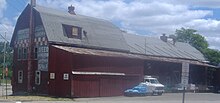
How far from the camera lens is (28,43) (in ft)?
148

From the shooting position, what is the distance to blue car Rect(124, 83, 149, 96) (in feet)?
145

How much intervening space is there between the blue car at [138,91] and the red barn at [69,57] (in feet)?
4.44

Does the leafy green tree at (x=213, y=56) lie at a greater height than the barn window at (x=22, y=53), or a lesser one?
lesser

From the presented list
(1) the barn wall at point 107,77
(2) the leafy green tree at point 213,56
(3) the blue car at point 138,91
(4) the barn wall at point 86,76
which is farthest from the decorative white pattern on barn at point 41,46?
(2) the leafy green tree at point 213,56

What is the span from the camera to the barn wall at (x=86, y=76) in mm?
40031

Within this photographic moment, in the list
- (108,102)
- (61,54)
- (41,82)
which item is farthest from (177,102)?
(41,82)

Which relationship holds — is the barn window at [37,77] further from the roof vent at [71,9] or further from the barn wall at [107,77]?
the roof vent at [71,9]

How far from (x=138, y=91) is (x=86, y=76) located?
21.0 ft

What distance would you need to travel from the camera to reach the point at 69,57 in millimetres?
40000

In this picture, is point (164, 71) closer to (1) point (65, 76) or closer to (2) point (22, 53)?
(2) point (22, 53)

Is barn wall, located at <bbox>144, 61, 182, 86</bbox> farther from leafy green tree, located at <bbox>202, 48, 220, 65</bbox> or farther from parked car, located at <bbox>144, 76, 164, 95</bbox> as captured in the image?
leafy green tree, located at <bbox>202, 48, 220, 65</bbox>

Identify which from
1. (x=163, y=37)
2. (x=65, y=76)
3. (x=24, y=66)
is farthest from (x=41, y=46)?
(x=163, y=37)

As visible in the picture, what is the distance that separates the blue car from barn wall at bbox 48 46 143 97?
4.37 feet

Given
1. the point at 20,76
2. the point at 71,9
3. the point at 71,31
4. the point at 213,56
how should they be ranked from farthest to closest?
1. the point at 213,56
2. the point at 71,9
3. the point at 20,76
4. the point at 71,31
